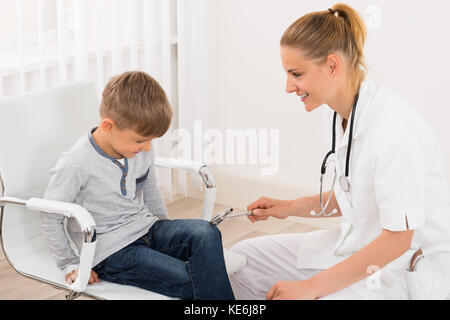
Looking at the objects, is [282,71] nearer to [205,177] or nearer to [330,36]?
[205,177]

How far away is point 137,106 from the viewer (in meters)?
1.48

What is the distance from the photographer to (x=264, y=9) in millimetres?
2785

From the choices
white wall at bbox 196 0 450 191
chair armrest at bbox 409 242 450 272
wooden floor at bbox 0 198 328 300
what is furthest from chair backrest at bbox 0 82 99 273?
white wall at bbox 196 0 450 191

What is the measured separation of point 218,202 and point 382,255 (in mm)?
1803

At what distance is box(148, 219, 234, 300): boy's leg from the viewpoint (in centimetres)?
143

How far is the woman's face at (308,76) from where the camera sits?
143cm

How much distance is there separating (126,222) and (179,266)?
0.19m

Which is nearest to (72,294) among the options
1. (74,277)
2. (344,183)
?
(74,277)

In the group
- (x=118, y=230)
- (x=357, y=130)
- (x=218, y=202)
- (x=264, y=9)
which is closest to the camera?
(x=357, y=130)

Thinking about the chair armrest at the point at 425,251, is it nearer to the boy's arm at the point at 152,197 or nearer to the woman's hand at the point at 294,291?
the woman's hand at the point at 294,291

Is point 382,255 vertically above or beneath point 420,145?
beneath

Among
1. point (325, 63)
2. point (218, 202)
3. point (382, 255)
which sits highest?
point (325, 63)
